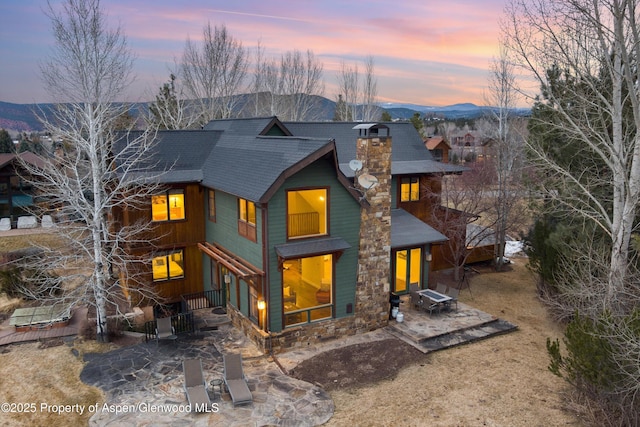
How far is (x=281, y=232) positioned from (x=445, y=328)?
669 centimetres

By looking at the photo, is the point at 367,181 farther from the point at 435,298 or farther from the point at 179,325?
the point at 179,325

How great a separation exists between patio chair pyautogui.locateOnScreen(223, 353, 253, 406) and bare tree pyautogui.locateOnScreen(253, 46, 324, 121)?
33.5m

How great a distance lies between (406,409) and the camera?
10.5 meters

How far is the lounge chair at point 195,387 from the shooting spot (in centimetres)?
1010

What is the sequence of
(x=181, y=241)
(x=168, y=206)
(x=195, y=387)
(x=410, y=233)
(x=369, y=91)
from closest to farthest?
(x=195, y=387), (x=168, y=206), (x=181, y=241), (x=410, y=233), (x=369, y=91)

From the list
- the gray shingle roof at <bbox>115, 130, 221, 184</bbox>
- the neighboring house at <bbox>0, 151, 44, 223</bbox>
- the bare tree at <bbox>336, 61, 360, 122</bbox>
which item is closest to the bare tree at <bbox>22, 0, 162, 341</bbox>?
the gray shingle roof at <bbox>115, 130, 221, 184</bbox>

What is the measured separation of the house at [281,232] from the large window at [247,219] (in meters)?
0.03

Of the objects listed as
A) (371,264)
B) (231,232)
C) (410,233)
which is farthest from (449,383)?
(231,232)

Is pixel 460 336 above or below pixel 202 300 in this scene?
below

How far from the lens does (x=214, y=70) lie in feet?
124

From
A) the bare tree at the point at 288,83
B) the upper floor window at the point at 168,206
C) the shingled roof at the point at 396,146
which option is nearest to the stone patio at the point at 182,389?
the upper floor window at the point at 168,206

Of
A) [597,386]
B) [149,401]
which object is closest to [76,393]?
[149,401]

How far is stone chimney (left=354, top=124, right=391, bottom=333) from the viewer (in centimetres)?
1445

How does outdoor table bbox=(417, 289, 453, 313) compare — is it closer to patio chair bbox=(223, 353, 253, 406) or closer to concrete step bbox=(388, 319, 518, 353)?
concrete step bbox=(388, 319, 518, 353)
